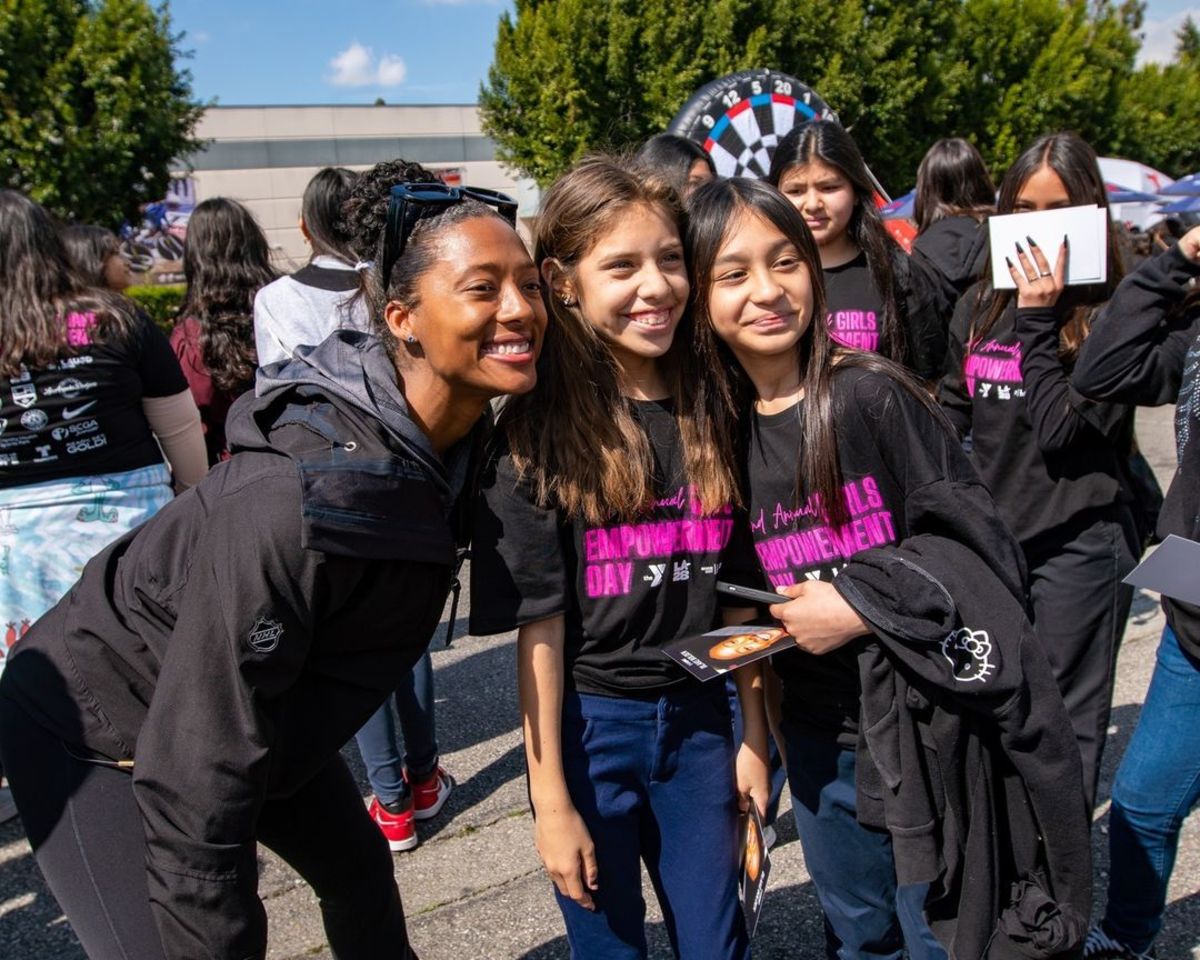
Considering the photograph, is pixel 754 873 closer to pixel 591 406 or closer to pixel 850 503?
pixel 850 503

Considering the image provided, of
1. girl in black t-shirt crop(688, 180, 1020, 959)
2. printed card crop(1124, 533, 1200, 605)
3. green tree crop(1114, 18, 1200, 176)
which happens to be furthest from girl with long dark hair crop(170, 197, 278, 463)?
green tree crop(1114, 18, 1200, 176)

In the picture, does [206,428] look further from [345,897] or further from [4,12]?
[4,12]

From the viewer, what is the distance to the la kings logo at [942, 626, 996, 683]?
5.29ft

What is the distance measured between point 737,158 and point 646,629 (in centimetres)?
334

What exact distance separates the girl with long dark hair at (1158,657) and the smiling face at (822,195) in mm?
935

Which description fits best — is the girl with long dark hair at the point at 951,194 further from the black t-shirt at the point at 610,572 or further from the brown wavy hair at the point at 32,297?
the brown wavy hair at the point at 32,297

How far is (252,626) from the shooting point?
1.44 m

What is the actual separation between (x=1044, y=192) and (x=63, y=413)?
9.91 ft

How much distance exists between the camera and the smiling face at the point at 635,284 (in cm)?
187

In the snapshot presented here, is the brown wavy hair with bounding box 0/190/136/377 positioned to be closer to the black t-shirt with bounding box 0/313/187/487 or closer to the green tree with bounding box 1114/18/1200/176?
the black t-shirt with bounding box 0/313/187/487

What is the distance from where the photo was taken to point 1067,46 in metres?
21.0

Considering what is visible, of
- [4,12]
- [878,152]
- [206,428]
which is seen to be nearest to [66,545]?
[206,428]

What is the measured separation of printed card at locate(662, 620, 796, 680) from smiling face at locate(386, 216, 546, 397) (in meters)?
0.56

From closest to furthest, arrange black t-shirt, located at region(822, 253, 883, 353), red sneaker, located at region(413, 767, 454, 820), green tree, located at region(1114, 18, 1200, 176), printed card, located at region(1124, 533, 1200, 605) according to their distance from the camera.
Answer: printed card, located at region(1124, 533, 1200, 605), black t-shirt, located at region(822, 253, 883, 353), red sneaker, located at region(413, 767, 454, 820), green tree, located at region(1114, 18, 1200, 176)
